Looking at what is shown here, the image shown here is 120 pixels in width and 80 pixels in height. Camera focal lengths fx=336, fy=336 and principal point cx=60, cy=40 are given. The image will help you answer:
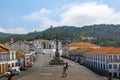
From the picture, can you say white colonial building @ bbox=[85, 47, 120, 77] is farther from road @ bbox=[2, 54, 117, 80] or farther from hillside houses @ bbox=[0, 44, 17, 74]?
hillside houses @ bbox=[0, 44, 17, 74]

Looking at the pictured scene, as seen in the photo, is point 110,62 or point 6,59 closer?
point 6,59

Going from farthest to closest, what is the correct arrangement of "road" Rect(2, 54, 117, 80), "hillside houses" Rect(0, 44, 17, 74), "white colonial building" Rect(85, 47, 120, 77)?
"white colonial building" Rect(85, 47, 120, 77) → "hillside houses" Rect(0, 44, 17, 74) → "road" Rect(2, 54, 117, 80)

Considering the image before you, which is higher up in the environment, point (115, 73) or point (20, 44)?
point (20, 44)

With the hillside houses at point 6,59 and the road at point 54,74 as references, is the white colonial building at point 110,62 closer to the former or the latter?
the road at point 54,74

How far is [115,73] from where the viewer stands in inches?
2640

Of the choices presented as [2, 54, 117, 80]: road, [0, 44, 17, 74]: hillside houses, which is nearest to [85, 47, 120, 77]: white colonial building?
[2, 54, 117, 80]: road

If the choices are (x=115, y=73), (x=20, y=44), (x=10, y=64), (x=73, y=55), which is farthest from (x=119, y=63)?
(x=20, y=44)

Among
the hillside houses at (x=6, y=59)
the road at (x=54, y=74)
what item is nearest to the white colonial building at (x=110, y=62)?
the road at (x=54, y=74)

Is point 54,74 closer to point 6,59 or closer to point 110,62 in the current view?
point 6,59

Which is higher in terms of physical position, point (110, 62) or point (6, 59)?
point (6, 59)

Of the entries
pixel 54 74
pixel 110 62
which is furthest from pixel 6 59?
pixel 110 62

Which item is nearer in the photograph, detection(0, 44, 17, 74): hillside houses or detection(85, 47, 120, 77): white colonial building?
detection(0, 44, 17, 74): hillside houses

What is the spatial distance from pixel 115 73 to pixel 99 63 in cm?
958

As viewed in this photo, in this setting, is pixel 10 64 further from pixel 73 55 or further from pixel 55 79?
pixel 73 55
